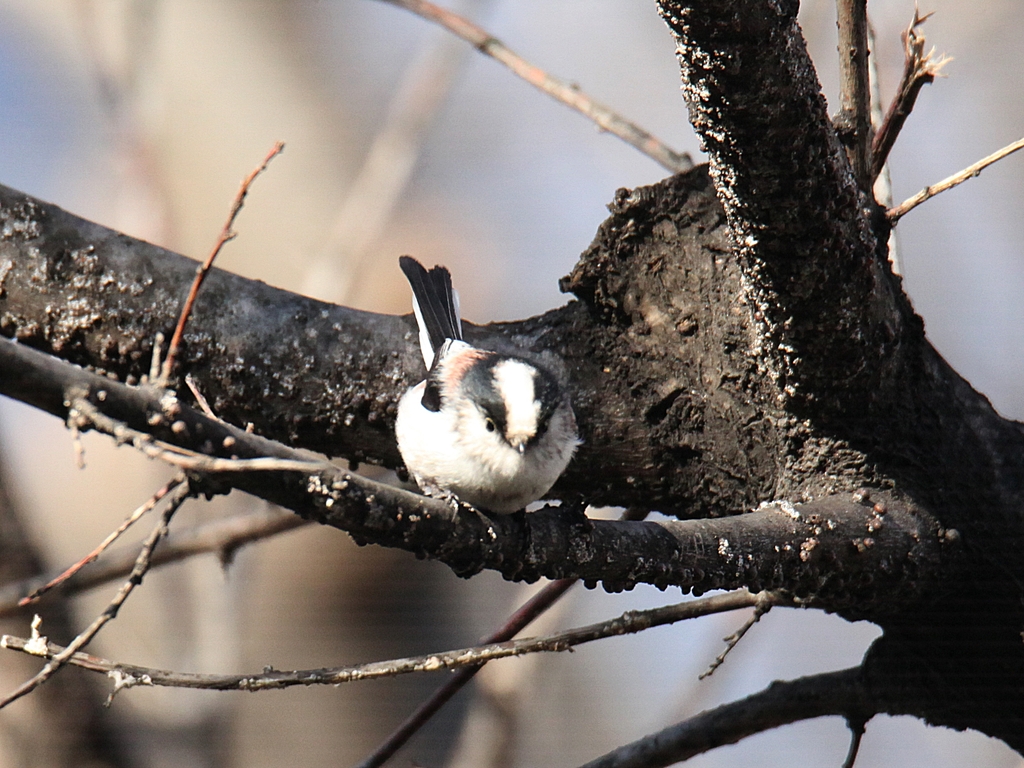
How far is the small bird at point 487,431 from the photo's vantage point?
1636mm

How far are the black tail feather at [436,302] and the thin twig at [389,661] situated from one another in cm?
68

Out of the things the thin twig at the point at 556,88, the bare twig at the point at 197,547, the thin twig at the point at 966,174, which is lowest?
the thin twig at the point at 966,174

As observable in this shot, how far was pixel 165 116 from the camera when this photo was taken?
4.09 m

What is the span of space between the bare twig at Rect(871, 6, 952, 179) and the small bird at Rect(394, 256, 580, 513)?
766mm

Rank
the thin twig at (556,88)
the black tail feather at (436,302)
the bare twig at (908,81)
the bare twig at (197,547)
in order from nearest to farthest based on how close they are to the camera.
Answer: the bare twig at (908,81) < the black tail feather at (436,302) < the bare twig at (197,547) < the thin twig at (556,88)

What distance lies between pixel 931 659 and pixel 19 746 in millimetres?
2976

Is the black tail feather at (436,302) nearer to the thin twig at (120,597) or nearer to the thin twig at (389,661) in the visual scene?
the thin twig at (389,661)

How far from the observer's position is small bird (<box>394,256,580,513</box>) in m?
1.64

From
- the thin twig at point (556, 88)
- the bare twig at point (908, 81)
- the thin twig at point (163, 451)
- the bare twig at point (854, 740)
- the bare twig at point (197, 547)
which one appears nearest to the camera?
the thin twig at point (163, 451)

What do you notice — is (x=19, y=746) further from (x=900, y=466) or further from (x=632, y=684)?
(x=900, y=466)

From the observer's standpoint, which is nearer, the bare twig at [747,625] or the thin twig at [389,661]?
the thin twig at [389,661]

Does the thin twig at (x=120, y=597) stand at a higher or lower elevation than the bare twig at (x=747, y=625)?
higher

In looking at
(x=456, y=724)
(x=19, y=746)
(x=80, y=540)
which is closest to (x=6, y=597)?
(x=19, y=746)

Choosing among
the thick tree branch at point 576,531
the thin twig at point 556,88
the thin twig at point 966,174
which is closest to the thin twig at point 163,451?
the thick tree branch at point 576,531
